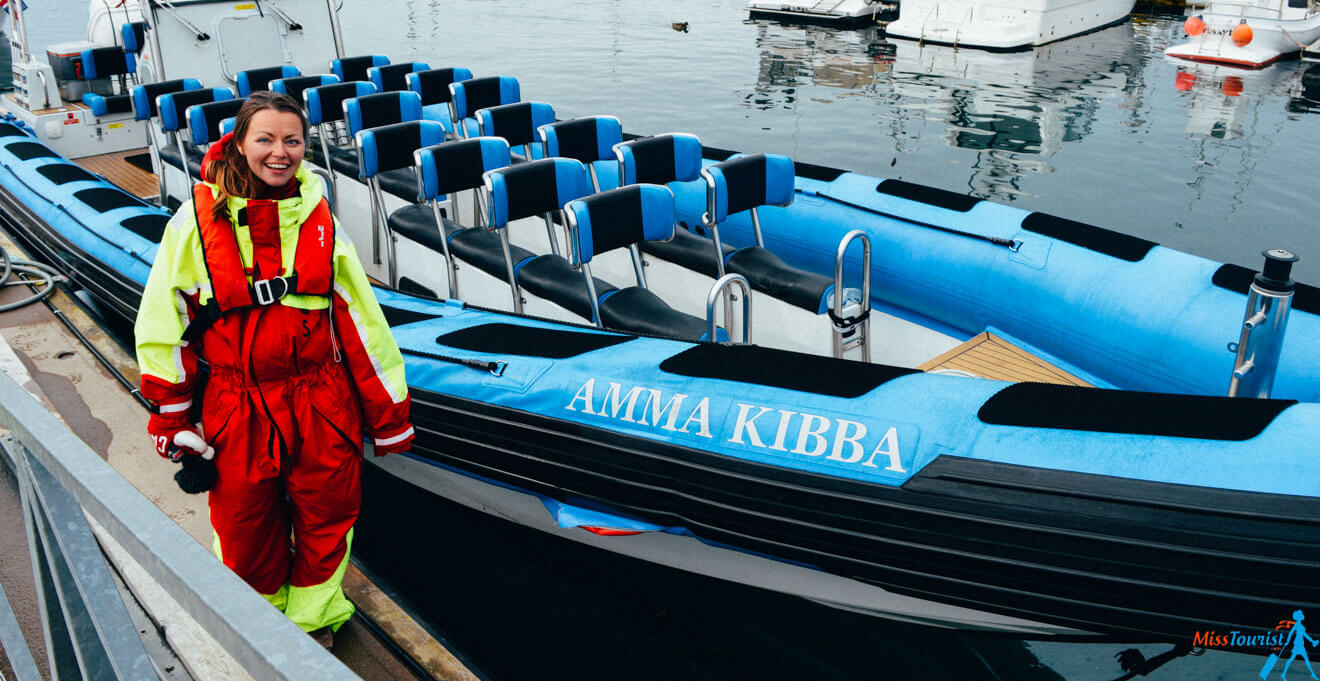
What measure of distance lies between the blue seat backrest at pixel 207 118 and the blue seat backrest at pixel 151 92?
76cm

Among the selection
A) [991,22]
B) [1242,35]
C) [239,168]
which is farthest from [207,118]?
[1242,35]

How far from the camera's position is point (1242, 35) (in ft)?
49.5

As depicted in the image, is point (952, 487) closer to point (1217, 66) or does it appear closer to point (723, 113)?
point (723, 113)

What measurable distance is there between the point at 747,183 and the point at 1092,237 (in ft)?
4.25

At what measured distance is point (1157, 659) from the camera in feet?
7.89

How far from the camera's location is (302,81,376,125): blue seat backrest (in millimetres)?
5160

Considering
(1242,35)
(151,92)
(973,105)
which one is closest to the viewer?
(151,92)

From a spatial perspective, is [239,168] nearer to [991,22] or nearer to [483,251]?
[483,251]

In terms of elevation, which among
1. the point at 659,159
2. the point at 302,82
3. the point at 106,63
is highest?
the point at 106,63

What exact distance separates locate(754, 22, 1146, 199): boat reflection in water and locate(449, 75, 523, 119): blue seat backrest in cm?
546

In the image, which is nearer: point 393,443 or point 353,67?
point 393,443

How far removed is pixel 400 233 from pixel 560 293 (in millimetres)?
1098

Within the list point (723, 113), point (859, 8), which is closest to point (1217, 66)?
point (859, 8)

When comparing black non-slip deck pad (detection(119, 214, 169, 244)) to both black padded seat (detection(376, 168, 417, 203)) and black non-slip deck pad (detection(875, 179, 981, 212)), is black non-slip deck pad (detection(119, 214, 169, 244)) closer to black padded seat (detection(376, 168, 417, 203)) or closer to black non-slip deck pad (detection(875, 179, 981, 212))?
black padded seat (detection(376, 168, 417, 203))
